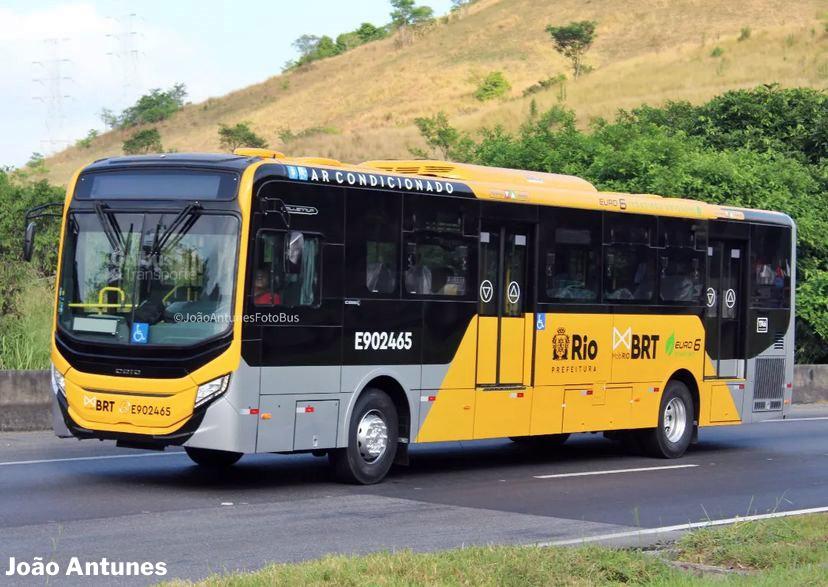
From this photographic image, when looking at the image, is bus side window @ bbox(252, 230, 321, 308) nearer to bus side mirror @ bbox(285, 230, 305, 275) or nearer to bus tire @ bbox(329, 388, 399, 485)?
bus side mirror @ bbox(285, 230, 305, 275)

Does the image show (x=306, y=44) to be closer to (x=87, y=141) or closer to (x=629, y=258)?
(x=87, y=141)

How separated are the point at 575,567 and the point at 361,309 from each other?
554cm

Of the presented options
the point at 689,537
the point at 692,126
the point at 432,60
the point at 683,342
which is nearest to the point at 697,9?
the point at 432,60

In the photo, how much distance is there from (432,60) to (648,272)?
104 m

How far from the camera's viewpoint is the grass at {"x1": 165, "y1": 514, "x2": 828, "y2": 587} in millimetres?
8438

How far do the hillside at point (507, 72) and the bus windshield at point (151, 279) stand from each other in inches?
2311

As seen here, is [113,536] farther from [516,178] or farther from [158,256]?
[516,178]

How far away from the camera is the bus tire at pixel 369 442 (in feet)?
45.7

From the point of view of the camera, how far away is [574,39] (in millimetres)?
106688

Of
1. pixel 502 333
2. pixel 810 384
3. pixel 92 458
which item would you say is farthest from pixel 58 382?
pixel 810 384

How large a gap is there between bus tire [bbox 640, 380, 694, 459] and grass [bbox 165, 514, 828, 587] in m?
7.79

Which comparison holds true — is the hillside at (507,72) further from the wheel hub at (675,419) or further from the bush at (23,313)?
the wheel hub at (675,419)

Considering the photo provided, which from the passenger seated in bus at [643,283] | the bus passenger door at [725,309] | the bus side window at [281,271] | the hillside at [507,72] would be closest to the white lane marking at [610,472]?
the bus passenger door at [725,309]

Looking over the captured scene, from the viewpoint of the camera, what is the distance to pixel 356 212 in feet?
46.1
